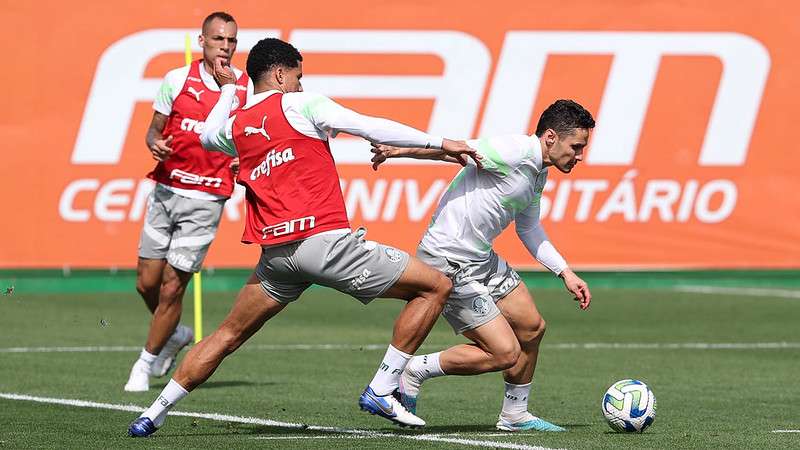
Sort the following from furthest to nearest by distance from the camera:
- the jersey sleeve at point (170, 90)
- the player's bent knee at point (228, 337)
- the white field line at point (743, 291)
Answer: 1. the white field line at point (743, 291)
2. the jersey sleeve at point (170, 90)
3. the player's bent knee at point (228, 337)

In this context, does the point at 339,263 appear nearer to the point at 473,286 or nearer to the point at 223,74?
the point at 473,286

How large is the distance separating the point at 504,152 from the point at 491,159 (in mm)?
86

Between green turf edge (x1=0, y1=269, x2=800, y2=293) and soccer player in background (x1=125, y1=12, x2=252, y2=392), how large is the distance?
8535 millimetres

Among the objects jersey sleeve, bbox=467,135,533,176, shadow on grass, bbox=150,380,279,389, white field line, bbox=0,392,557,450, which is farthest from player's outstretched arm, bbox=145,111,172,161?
jersey sleeve, bbox=467,135,533,176

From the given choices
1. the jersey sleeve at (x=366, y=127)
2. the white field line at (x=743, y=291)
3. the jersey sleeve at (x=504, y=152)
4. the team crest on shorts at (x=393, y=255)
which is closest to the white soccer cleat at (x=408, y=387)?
the team crest on shorts at (x=393, y=255)

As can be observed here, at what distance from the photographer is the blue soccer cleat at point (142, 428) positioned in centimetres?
924

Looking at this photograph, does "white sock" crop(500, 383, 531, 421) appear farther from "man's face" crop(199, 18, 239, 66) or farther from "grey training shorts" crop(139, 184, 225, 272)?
"man's face" crop(199, 18, 239, 66)

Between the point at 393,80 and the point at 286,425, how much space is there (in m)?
11.8

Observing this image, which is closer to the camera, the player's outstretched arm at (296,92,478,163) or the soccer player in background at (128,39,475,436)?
the player's outstretched arm at (296,92,478,163)

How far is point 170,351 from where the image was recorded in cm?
1285

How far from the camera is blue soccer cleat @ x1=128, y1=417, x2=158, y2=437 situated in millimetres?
9242

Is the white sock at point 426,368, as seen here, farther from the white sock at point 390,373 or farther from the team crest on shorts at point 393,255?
the team crest on shorts at point 393,255

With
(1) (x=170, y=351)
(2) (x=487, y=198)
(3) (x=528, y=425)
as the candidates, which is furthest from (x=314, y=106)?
(1) (x=170, y=351)

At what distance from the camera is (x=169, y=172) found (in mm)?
12812
